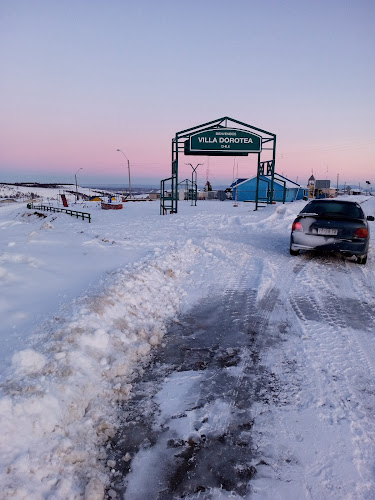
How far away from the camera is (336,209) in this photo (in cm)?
885

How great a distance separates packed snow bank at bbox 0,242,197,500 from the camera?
2262 millimetres

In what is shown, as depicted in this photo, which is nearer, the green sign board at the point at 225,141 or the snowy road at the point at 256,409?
the snowy road at the point at 256,409

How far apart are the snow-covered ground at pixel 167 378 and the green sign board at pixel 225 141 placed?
16.5m

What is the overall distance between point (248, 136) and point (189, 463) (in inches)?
893

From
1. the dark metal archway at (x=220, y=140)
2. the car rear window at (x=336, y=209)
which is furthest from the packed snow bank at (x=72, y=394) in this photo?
the dark metal archway at (x=220, y=140)

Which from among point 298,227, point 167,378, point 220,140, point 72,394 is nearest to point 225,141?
point 220,140

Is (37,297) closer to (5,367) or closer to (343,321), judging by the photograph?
(5,367)

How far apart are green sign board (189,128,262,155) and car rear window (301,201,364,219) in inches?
569

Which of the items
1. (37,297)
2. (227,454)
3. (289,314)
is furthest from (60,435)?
(289,314)

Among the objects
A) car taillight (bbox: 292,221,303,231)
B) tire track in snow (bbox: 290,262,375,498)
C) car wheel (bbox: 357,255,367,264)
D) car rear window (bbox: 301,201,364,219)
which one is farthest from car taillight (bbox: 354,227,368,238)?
tire track in snow (bbox: 290,262,375,498)

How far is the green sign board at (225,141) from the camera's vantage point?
73.1 feet

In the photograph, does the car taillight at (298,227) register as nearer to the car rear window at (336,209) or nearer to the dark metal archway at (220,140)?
the car rear window at (336,209)

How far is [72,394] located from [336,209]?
8.26 meters

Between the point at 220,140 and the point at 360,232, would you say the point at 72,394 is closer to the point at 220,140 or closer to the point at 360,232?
the point at 360,232
